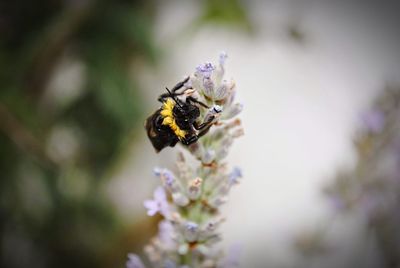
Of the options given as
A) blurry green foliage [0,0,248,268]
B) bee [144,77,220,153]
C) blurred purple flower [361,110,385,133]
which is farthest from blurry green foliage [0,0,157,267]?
bee [144,77,220,153]

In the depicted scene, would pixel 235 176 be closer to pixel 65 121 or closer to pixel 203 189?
pixel 203 189

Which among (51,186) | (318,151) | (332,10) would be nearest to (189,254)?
(51,186)

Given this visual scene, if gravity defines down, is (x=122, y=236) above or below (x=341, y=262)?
above

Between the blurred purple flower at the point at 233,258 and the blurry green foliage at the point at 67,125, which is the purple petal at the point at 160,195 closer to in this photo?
the blurred purple flower at the point at 233,258

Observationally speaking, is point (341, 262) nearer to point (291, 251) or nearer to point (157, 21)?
point (291, 251)

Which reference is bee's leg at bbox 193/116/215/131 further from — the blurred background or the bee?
the blurred background

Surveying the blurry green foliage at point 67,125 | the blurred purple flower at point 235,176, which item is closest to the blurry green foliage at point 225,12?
the blurry green foliage at point 67,125
